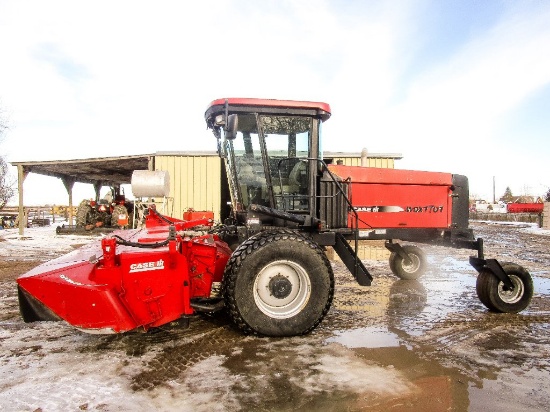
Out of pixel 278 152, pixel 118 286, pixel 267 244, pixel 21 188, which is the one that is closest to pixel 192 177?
pixel 21 188

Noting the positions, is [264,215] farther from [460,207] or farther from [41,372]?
[460,207]

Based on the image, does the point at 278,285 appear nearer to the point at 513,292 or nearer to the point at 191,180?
the point at 513,292

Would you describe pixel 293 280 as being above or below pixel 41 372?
above

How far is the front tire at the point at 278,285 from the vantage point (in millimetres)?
3652

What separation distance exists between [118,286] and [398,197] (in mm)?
3520

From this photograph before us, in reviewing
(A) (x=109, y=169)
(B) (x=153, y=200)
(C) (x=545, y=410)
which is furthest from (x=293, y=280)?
(A) (x=109, y=169)

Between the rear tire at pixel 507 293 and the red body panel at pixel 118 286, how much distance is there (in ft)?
11.8

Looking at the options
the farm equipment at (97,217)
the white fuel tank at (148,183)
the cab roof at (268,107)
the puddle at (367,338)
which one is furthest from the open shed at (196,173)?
the puddle at (367,338)


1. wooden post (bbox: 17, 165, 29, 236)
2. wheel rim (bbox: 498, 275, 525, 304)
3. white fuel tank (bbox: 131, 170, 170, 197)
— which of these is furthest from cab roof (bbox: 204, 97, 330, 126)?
wooden post (bbox: 17, 165, 29, 236)

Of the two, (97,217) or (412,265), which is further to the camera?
(97,217)

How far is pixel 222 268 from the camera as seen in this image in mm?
4012

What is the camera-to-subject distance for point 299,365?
3156 mm

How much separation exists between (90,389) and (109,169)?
18060 mm

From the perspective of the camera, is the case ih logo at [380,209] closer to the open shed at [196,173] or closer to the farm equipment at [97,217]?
the open shed at [196,173]
